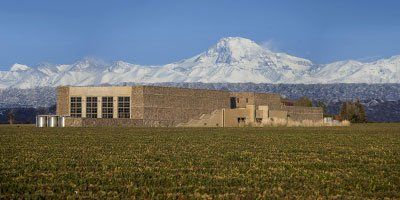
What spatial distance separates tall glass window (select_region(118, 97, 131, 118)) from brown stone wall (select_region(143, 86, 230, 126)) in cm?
247

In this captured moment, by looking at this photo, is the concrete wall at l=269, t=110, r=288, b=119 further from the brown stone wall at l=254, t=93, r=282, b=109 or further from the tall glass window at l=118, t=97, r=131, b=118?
the tall glass window at l=118, t=97, r=131, b=118

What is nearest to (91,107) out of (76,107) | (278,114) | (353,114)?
(76,107)

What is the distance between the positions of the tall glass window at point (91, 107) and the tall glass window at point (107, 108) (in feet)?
3.68

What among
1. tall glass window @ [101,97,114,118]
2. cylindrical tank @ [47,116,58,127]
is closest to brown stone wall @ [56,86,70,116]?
tall glass window @ [101,97,114,118]

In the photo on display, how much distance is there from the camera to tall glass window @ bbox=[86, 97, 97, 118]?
351 feet

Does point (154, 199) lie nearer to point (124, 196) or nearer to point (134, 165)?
point (124, 196)

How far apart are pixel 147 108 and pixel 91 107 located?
8013 millimetres

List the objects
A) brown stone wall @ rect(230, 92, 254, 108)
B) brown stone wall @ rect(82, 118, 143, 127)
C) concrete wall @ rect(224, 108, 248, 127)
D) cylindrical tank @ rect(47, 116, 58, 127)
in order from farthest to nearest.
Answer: brown stone wall @ rect(230, 92, 254, 108), concrete wall @ rect(224, 108, 248, 127), cylindrical tank @ rect(47, 116, 58, 127), brown stone wall @ rect(82, 118, 143, 127)

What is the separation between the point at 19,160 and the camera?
25297 mm

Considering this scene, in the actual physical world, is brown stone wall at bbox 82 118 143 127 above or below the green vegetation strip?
above

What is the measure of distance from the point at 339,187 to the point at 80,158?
419 inches


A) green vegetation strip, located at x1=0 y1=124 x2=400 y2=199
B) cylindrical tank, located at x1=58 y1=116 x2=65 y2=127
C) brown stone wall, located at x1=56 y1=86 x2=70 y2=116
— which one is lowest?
green vegetation strip, located at x1=0 y1=124 x2=400 y2=199

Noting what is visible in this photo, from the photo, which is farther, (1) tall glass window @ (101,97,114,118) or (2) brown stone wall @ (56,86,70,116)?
(2) brown stone wall @ (56,86,70,116)

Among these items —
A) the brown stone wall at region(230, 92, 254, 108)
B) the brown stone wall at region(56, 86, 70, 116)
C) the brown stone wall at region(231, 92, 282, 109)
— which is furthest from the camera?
the brown stone wall at region(230, 92, 254, 108)
